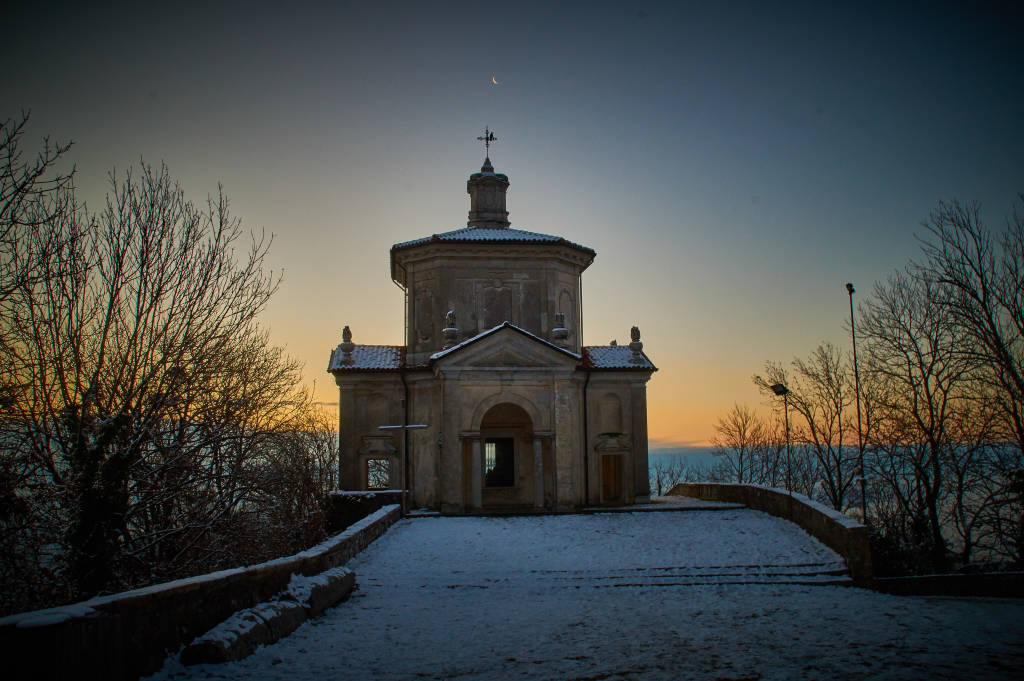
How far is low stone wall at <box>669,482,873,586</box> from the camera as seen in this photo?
531 inches

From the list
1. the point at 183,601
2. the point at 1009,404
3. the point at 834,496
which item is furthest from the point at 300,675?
the point at 834,496

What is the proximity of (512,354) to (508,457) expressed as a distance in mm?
5085

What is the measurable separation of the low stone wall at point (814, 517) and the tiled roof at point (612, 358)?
5.03 metres

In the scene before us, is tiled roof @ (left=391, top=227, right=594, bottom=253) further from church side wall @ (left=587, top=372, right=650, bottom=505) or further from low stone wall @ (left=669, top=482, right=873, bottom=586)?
low stone wall @ (left=669, top=482, right=873, bottom=586)

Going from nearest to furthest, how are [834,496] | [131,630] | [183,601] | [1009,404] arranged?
[131,630] < [183,601] < [1009,404] < [834,496]

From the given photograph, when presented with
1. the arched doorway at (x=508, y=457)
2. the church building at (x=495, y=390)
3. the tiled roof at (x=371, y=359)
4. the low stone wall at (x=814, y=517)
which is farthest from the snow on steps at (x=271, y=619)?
the tiled roof at (x=371, y=359)

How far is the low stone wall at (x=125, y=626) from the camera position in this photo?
4895mm

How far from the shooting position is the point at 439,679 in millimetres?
7273

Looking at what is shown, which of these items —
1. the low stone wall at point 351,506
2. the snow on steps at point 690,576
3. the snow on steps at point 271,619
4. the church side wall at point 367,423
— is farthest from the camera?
the church side wall at point 367,423

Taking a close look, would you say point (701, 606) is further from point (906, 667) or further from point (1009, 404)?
point (1009, 404)

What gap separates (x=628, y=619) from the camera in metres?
10.3

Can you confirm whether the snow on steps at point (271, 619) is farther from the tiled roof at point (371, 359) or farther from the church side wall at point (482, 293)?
the church side wall at point (482, 293)

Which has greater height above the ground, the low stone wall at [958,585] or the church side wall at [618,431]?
the church side wall at [618,431]

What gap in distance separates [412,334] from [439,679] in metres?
21.0
